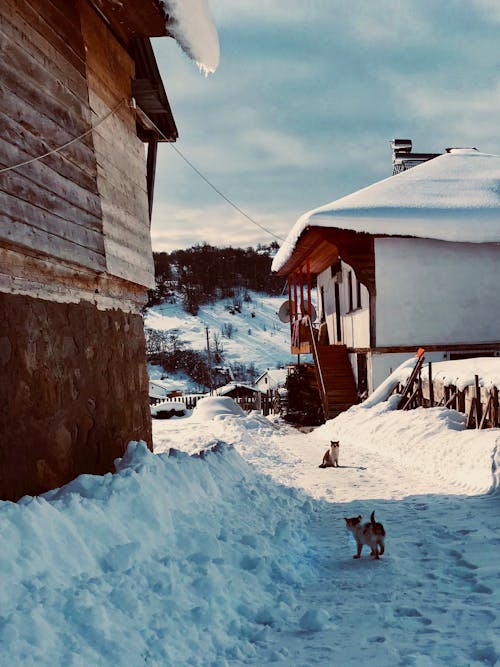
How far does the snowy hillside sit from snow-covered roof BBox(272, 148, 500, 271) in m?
49.6

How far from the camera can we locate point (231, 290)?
8912cm

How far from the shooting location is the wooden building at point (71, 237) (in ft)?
15.0

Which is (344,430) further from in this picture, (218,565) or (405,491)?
(218,565)

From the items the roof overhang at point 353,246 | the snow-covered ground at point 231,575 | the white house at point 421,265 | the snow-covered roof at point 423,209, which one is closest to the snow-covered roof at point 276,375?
the snow-covered roof at point 423,209

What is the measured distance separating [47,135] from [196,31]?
199 centimetres

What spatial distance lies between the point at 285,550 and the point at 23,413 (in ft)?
7.49

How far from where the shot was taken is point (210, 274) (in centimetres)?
8769

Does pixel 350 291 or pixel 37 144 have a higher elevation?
pixel 350 291

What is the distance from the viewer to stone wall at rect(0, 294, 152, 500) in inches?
172

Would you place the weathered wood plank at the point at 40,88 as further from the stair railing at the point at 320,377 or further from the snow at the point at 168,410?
the snow at the point at 168,410

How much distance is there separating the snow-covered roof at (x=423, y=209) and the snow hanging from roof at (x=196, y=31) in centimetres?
999

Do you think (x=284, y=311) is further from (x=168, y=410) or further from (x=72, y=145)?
(x=72, y=145)

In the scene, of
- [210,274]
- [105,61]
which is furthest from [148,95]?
[210,274]

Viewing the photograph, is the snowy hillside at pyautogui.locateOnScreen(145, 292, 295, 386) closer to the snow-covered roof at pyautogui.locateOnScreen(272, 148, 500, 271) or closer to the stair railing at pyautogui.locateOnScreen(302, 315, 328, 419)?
the stair railing at pyautogui.locateOnScreen(302, 315, 328, 419)
